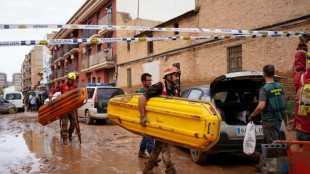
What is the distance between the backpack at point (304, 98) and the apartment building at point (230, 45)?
25.8ft

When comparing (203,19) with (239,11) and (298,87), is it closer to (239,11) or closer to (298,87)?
(239,11)

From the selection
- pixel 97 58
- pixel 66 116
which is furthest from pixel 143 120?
pixel 97 58

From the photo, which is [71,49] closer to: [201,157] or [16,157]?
[16,157]

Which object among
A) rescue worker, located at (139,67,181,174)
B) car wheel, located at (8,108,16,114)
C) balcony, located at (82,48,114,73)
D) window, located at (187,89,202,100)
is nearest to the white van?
car wheel, located at (8,108,16,114)

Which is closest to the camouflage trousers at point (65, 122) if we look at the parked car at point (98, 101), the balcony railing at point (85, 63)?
the parked car at point (98, 101)

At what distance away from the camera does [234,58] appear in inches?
571

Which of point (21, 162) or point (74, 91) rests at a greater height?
point (74, 91)

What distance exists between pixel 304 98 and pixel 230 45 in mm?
10887

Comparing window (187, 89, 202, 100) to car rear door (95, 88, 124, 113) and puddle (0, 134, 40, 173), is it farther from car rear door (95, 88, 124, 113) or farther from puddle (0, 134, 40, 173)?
car rear door (95, 88, 124, 113)

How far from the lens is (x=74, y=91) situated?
24.8 feet

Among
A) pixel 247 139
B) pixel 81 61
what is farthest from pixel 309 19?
pixel 81 61

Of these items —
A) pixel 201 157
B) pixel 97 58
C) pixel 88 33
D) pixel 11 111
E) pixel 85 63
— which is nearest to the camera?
pixel 201 157

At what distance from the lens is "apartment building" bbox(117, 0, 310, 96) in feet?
38.2

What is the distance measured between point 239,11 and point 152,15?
12.6m
